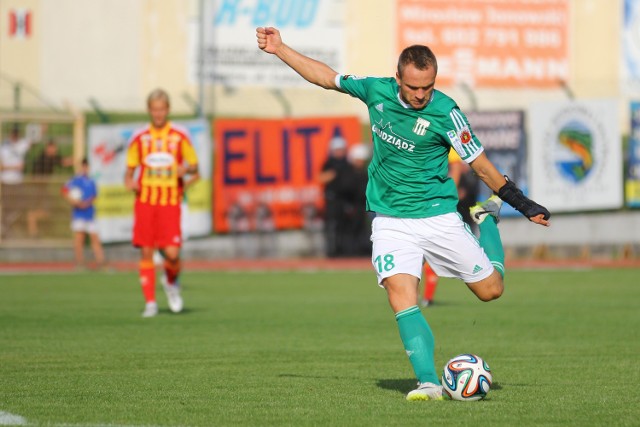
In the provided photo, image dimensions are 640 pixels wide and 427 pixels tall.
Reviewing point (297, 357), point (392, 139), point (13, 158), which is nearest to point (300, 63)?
point (392, 139)

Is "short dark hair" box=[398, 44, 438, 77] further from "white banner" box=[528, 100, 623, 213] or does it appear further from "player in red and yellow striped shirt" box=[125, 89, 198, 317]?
"white banner" box=[528, 100, 623, 213]

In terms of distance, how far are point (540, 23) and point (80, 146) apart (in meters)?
14.3

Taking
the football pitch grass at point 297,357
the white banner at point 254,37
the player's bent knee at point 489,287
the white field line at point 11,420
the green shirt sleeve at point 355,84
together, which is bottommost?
the football pitch grass at point 297,357

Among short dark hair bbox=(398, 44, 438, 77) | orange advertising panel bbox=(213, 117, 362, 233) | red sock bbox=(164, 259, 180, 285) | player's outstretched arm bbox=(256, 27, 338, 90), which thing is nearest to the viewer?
short dark hair bbox=(398, 44, 438, 77)

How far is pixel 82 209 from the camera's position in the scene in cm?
2584

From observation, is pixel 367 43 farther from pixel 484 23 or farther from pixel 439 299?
pixel 439 299

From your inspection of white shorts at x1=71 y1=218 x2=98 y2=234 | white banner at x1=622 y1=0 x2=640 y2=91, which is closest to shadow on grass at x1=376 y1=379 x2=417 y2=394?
white shorts at x1=71 y1=218 x2=98 y2=234

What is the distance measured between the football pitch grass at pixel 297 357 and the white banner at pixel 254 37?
46.2ft

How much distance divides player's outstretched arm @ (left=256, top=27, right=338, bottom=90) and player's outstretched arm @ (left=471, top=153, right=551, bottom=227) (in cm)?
118

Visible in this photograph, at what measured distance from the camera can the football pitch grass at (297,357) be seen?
808 cm

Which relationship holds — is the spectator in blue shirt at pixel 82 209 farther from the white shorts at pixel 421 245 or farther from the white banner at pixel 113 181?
the white shorts at pixel 421 245

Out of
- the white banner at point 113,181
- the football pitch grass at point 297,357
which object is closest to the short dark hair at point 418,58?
the football pitch grass at point 297,357

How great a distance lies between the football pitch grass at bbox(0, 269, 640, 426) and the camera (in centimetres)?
808

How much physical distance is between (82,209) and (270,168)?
14.5 ft
